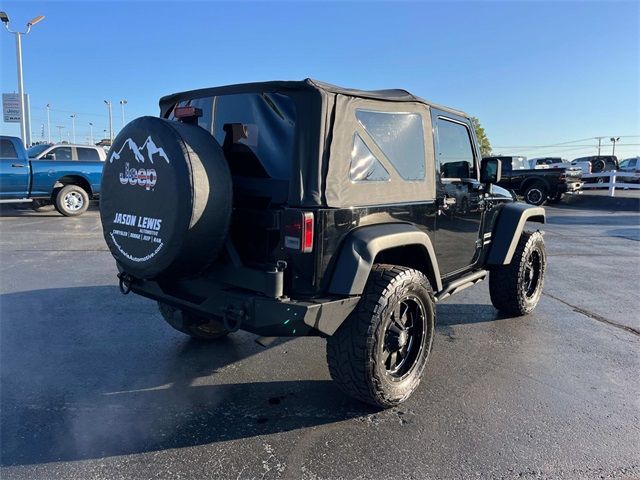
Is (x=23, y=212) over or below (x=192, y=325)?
over

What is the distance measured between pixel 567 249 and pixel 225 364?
823 cm

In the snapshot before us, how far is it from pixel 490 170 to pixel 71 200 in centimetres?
1169

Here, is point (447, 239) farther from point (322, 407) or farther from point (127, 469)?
point (127, 469)

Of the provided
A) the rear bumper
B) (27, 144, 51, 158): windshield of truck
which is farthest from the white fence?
the rear bumper

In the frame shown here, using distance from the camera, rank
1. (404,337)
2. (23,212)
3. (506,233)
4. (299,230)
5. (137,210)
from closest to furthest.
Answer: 1. (299,230)
2. (137,210)
3. (404,337)
4. (506,233)
5. (23,212)

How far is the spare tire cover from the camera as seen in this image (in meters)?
2.64

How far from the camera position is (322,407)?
3.15 metres

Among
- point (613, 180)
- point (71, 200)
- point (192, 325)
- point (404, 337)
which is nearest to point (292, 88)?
point (404, 337)

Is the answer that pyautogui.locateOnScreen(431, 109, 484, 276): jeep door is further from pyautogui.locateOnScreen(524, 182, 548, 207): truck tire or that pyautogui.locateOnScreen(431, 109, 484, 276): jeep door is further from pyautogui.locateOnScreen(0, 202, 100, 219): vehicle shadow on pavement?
pyautogui.locateOnScreen(524, 182, 548, 207): truck tire

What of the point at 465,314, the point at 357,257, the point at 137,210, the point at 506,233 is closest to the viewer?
the point at 357,257

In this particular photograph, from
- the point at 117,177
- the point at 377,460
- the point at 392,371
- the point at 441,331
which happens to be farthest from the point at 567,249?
the point at 117,177

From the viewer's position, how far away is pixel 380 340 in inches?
116

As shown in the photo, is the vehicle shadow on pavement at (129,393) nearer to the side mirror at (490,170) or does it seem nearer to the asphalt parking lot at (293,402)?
the asphalt parking lot at (293,402)

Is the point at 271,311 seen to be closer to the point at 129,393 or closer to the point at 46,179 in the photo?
the point at 129,393
